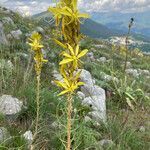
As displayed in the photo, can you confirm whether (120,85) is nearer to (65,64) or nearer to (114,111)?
(114,111)

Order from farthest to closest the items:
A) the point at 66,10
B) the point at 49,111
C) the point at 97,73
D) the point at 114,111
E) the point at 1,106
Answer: the point at 97,73, the point at 114,111, the point at 49,111, the point at 1,106, the point at 66,10

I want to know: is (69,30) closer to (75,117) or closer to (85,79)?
(75,117)

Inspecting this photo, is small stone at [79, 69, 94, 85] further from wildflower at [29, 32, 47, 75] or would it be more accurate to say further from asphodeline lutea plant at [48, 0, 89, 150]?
asphodeline lutea plant at [48, 0, 89, 150]

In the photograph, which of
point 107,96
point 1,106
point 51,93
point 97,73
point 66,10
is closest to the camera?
point 66,10

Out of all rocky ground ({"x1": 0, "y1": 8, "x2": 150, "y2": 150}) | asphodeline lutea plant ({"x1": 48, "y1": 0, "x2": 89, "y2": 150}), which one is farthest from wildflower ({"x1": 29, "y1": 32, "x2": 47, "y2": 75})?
asphodeline lutea plant ({"x1": 48, "y1": 0, "x2": 89, "y2": 150})

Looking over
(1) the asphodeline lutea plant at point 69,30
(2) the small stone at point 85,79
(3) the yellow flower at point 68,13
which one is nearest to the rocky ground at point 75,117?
(2) the small stone at point 85,79

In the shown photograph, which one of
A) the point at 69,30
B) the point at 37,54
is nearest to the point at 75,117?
the point at 37,54

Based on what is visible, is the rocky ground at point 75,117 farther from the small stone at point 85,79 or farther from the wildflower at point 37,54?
the wildflower at point 37,54

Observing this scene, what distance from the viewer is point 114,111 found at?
23.4 feet

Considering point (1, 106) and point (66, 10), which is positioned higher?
point (66, 10)

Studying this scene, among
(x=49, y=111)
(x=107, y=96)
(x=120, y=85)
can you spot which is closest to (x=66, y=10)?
(x=49, y=111)

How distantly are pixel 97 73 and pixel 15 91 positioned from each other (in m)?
3.69

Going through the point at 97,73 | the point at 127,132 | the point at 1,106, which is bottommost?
the point at 97,73

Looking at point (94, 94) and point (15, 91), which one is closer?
point (15, 91)
